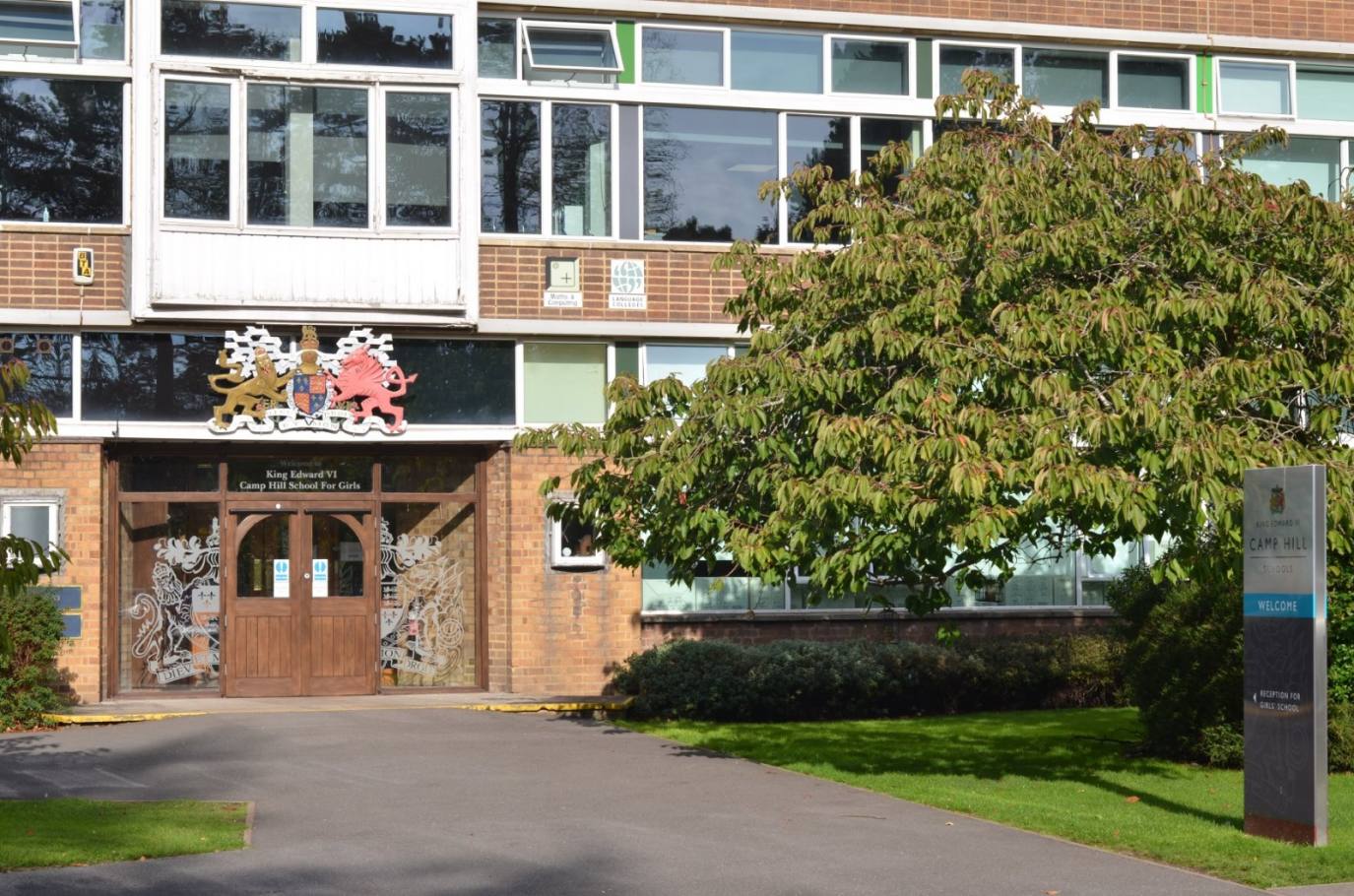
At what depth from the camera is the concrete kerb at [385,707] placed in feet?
58.6

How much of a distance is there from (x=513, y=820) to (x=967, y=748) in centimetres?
596

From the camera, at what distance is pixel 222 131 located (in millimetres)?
18688

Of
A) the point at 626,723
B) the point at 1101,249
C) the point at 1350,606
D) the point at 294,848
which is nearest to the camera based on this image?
the point at 294,848

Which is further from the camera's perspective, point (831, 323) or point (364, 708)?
point (364, 708)

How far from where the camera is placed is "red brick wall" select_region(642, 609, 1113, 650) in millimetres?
20172

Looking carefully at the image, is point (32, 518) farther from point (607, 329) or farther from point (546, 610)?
point (607, 329)

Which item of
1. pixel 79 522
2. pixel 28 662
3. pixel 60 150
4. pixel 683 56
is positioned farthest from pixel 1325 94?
pixel 28 662

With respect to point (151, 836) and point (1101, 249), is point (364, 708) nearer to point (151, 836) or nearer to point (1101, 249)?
point (151, 836)

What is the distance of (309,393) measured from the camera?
1903 cm

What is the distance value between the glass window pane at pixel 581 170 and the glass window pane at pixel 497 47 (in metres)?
0.69

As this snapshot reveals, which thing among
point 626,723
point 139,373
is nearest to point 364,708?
point 626,723

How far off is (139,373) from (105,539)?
174cm

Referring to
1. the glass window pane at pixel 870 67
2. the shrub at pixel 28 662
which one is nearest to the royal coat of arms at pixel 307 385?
the shrub at pixel 28 662

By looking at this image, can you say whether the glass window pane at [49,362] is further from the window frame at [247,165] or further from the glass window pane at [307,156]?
the glass window pane at [307,156]
